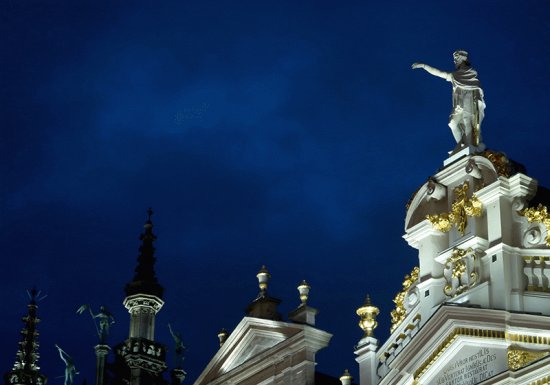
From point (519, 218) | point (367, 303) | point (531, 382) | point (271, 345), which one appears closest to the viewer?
point (531, 382)

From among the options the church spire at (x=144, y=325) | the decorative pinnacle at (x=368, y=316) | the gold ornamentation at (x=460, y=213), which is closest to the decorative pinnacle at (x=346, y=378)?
the decorative pinnacle at (x=368, y=316)

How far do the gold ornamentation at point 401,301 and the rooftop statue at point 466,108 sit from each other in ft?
11.2

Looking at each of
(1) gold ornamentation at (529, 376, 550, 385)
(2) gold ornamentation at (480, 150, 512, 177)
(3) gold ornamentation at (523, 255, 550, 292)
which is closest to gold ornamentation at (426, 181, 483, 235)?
(2) gold ornamentation at (480, 150, 512, 177)

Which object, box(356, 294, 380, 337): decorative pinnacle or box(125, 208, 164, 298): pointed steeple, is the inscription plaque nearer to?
box(356, 294, 380, 337): decorative pinnacle

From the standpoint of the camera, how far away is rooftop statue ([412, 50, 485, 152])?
36094 mm

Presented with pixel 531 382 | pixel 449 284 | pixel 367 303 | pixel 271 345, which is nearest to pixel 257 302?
pixel 271 345

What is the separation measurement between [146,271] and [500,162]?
20163 mm

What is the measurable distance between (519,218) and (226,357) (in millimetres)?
11440

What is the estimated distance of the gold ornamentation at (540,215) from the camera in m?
32.7

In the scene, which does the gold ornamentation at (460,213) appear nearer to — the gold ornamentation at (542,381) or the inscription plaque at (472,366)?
the inscription plaque at (472,366)

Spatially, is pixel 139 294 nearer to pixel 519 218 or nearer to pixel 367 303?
pixel 367 303

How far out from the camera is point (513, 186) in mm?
33750

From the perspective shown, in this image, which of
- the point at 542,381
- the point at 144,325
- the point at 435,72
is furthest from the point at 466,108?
the point at 144,325

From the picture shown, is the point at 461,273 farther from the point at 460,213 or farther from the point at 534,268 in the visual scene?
the point at 534,268
